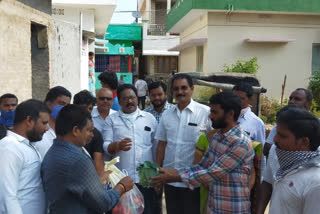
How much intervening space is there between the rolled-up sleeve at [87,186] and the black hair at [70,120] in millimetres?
223

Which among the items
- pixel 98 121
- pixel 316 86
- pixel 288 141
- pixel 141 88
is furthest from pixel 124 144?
pixel 316 86

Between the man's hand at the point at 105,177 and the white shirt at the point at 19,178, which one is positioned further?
the man's hand at the point at 105,177

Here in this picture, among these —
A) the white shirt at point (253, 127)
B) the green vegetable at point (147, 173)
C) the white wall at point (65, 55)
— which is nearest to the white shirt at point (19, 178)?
the green vegetable at point (147, 173)

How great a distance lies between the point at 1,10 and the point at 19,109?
388 centimetres

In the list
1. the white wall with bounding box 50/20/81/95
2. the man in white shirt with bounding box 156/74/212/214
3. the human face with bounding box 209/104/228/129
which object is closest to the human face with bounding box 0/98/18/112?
the man in white shirt with bounding box 156/74/212/214

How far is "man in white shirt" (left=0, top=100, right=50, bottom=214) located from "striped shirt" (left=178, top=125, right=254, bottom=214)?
1.10 m

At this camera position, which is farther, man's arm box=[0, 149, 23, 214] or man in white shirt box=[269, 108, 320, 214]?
man's arm box=[0, 149, 23, 214]

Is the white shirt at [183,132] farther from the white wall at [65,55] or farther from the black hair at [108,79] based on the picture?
the white wall at [65,55]

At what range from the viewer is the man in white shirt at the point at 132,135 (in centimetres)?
335

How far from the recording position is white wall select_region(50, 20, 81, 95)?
8.66m

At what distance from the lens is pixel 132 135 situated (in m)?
3.37

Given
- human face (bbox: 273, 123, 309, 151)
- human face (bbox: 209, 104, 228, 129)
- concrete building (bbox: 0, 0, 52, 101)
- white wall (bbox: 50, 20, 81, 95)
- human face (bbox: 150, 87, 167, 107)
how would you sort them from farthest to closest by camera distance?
white wall (bbox: 50, 20, 81, 95)
concrete building (bbox: 0, 0, 52, 101)
human face (bbox: 150, 87, 167, 107)
human face (bbox: 209, 104, 228, 129)
human face (bbox: 273, 123, 309, 151)

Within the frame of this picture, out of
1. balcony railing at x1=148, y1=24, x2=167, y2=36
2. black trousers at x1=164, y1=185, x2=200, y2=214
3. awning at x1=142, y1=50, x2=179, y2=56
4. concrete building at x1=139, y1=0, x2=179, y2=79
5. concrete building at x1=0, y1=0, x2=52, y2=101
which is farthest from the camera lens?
balcony railing at x1=148, y1=24, x2=167, y2=36

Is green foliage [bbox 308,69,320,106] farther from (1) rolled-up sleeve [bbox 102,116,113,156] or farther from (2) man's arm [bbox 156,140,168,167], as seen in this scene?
(1) rolled-up sleeve [bbox 102,116,113,156]
